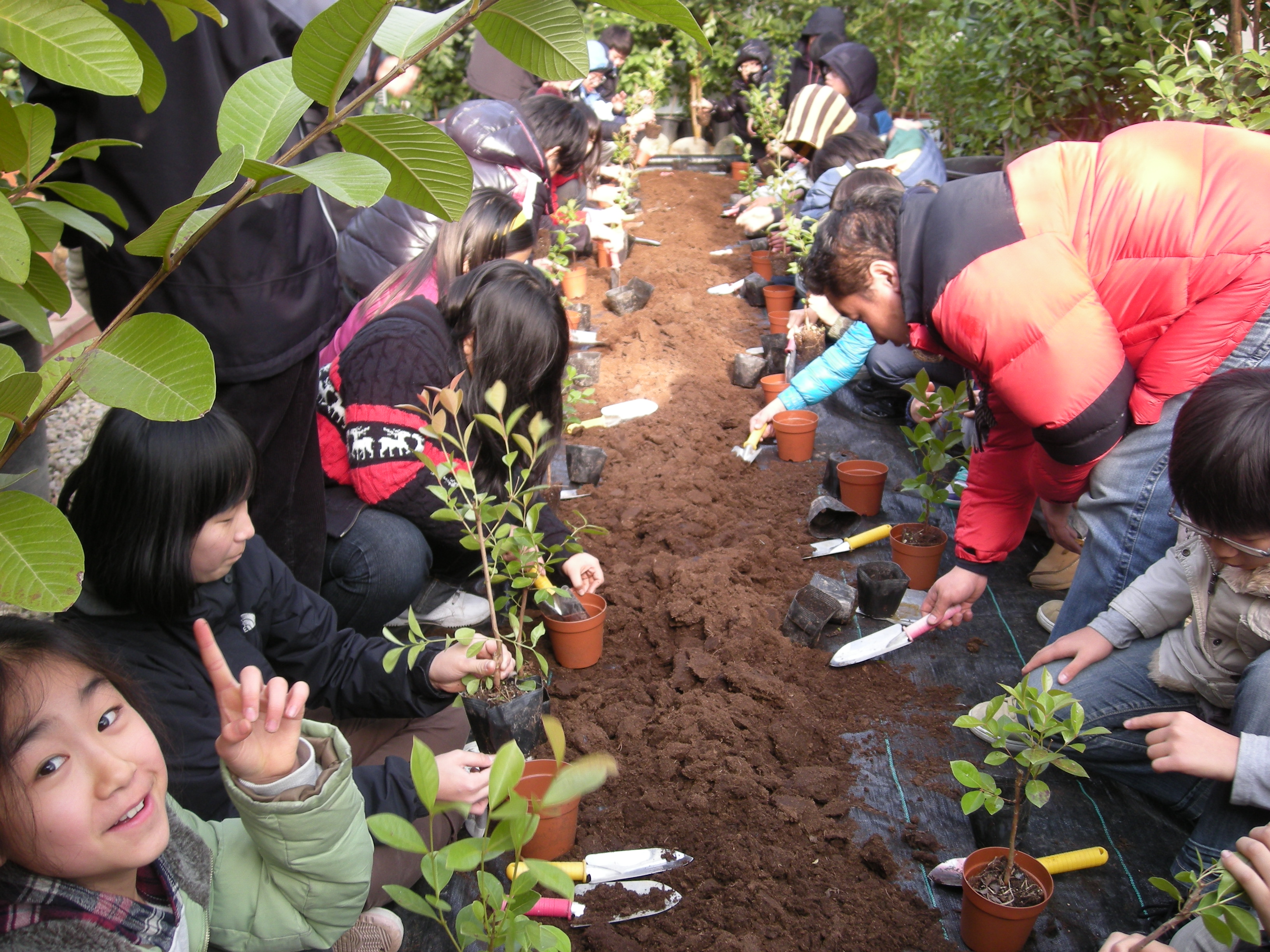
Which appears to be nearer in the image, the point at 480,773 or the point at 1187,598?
the point at 480,773

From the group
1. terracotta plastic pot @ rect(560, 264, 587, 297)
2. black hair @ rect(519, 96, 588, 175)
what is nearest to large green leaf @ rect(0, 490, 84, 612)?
black hair @ rect(519, 96, 588, 175)

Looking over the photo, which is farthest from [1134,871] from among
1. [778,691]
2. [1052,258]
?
[1052,258]

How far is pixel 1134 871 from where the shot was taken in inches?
67.1

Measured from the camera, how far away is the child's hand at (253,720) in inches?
45.2

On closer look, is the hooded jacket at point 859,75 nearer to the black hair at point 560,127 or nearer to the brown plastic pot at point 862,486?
the black hair at point 560,127

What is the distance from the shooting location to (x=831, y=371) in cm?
363

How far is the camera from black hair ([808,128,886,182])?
15.8 feet

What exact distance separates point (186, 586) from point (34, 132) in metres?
0.95

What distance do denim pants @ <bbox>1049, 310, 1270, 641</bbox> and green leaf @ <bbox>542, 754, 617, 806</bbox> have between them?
65.5 inches

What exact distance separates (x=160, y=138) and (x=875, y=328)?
5.54 ft

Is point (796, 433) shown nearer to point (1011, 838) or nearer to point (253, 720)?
point (1011, 838)

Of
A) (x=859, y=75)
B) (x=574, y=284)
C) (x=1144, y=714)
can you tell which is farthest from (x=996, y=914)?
(x=859, y=75)

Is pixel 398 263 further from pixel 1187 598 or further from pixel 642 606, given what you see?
pixel 1187 598

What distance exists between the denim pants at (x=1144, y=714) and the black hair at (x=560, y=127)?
3212mm
